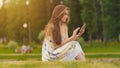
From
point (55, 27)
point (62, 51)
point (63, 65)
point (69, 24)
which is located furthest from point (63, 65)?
point (69, 24)

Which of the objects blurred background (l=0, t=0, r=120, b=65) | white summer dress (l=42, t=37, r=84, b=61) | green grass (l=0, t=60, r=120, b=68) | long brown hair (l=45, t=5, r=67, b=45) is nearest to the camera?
green grass (l=0, t=60, r=120, b=68)

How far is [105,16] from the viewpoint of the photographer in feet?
191

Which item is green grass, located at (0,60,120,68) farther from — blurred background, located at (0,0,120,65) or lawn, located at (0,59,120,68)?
blurred background, located at (0,0,120,65)

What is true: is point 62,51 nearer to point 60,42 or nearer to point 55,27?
point 60,42

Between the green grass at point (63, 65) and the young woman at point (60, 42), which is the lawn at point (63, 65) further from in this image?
the young woman at point (60, 42)

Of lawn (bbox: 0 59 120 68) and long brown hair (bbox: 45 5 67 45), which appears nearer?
lawn (bbox: 0 59 120 68)

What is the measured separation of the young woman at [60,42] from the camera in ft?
19.3

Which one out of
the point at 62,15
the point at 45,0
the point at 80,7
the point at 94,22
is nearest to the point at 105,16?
the point at 94,22

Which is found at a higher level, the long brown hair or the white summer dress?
the long brown hair

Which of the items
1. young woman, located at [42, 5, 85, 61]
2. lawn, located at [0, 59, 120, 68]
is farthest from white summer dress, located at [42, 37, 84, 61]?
A: lawn, located at [0, 59, 120, 68]

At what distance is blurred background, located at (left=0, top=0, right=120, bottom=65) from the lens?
57375 millimetres

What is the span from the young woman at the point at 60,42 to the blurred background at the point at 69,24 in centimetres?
4815

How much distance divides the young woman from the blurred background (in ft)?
158

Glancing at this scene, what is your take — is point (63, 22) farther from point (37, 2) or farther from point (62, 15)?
point (37, 2)
